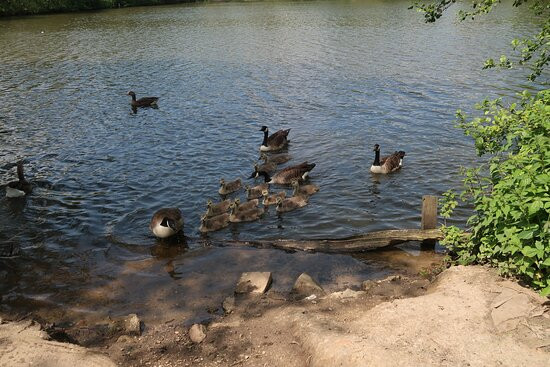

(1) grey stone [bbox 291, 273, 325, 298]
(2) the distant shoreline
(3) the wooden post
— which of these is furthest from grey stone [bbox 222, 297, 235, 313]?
(2) the distant shoreline

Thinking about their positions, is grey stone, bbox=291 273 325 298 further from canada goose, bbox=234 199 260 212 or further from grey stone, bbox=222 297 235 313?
canada goose, bbox=234 199 260 212

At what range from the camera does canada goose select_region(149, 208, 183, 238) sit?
40.8 ft

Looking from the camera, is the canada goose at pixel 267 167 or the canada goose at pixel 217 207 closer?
the canada goose at pixel 217 207

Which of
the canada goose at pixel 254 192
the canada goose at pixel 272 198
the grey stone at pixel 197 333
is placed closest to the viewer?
the grey stone at pixel 197 333

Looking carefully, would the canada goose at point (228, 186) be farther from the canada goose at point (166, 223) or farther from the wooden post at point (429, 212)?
the wooden post at point (429, 212)

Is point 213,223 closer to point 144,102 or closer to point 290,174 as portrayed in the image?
Result: point 290,174

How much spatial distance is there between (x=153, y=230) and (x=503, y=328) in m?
8.41

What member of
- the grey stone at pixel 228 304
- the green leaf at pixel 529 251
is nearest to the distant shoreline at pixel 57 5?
the grey stone at pixel 228 304

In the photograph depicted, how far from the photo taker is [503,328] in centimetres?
720

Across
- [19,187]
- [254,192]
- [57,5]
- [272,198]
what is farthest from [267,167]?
[57,5]

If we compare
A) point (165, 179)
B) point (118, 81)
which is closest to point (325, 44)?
point (118, 81)

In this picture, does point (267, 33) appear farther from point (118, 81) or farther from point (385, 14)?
point (118, 81)

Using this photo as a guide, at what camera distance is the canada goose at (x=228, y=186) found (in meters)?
15.4

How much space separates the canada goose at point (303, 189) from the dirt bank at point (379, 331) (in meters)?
5.92
